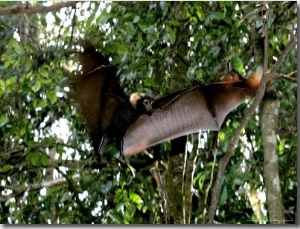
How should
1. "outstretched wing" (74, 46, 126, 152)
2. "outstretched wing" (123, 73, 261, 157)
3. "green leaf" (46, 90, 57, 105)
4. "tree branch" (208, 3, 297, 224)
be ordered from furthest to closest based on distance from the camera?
"green leaf" (46, 90, 57, 105) → "outstretched wing" (123, 73, 261, 157) → "outstretched wing" (74, 46, 126, 152) → "tree branch" (208, 3, 297, 224)

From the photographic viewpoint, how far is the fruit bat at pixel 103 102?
4.75ft

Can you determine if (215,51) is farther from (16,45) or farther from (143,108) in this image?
(16,45)

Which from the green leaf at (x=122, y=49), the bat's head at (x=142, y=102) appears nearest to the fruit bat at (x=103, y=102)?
the bat's head at (x=142, y=102)

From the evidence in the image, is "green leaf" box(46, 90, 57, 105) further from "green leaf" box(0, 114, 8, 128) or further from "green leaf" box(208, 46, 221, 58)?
"green leaf" box(208, 46, 221, 58)

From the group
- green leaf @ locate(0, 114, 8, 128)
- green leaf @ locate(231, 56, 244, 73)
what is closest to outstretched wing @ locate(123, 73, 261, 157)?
green leaf @ locate(231, 56, 244, 73)

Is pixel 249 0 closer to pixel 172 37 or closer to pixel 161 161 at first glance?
pixel 172 37

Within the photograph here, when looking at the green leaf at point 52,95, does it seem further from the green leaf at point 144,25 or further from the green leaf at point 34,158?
the green leaf at point 144,25

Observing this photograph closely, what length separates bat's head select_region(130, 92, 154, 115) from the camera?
1539 mm

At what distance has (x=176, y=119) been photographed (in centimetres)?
160

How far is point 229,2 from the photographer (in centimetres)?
181

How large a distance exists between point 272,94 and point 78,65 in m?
0.54

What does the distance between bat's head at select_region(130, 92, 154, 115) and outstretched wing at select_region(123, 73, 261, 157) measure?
3 cm

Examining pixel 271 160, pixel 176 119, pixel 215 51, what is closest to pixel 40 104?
pixel 176 119

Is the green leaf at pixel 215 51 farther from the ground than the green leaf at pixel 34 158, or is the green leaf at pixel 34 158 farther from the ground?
the green leaf at pixel 215 51
